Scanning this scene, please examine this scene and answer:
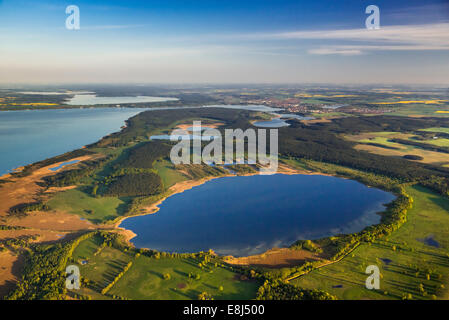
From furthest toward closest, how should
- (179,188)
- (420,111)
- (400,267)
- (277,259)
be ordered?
(420,111) < (179,188) < (277,259) < (400,267)

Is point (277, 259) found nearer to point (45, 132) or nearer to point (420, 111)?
point (45, 132)

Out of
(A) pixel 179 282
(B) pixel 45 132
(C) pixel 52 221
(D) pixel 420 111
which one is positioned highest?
(D) pixel 420 111

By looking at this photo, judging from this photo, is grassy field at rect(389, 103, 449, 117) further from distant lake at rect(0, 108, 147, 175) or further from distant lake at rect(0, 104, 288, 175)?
distant lake at rect(0, 108, 147, 175)

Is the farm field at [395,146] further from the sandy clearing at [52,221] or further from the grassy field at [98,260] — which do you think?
the sandy clearing at [52,221]

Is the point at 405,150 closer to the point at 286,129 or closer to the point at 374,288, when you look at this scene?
the point at 286,129

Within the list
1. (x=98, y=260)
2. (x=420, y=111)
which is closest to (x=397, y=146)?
(x=98, y=260)
